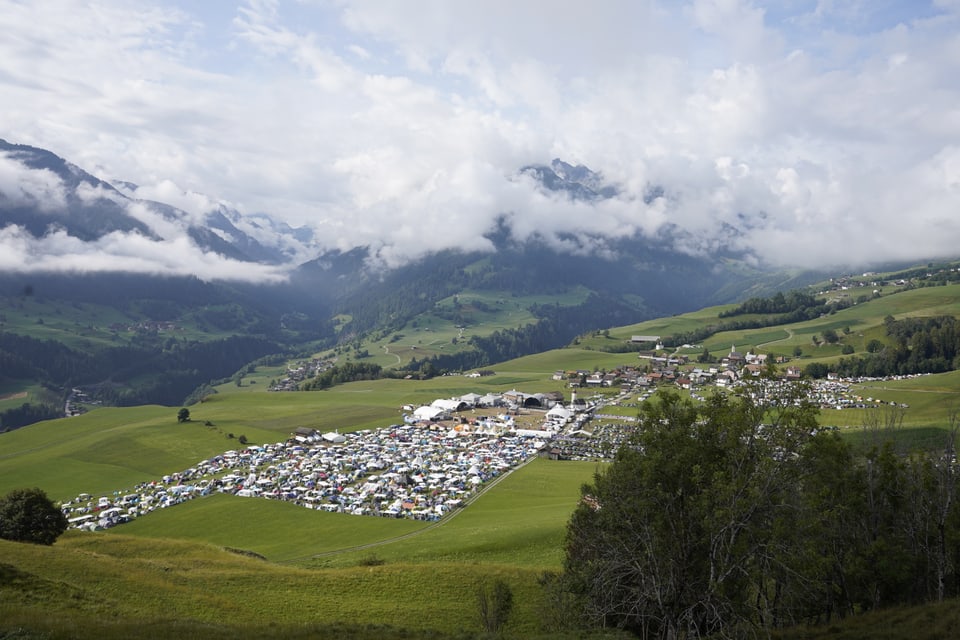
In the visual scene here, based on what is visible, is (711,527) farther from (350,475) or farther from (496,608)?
(350,475)

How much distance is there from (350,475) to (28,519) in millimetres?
38456

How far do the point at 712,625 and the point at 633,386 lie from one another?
11794cm

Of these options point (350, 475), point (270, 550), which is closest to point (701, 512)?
point (270, 550)

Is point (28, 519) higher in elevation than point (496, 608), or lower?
higher

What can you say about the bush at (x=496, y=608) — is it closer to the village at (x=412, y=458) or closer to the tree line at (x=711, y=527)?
the tree line at (x=711, y=527)

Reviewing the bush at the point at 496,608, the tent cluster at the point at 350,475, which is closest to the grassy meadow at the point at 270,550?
the bush at the point at 496,608

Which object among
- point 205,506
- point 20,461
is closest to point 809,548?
point 205,506

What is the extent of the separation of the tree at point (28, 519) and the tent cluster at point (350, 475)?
27.1 meters

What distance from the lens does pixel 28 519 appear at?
37.4m

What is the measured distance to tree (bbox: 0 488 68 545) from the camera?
3688 cm

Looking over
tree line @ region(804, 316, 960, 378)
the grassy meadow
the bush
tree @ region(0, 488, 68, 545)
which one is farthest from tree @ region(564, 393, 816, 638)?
tree line @ region(804, 316, 960, 378)

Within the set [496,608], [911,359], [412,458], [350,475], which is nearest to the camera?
[496,608]

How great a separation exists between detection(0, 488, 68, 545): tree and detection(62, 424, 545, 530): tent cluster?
2712 centimetres

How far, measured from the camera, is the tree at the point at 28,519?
36875 mm
